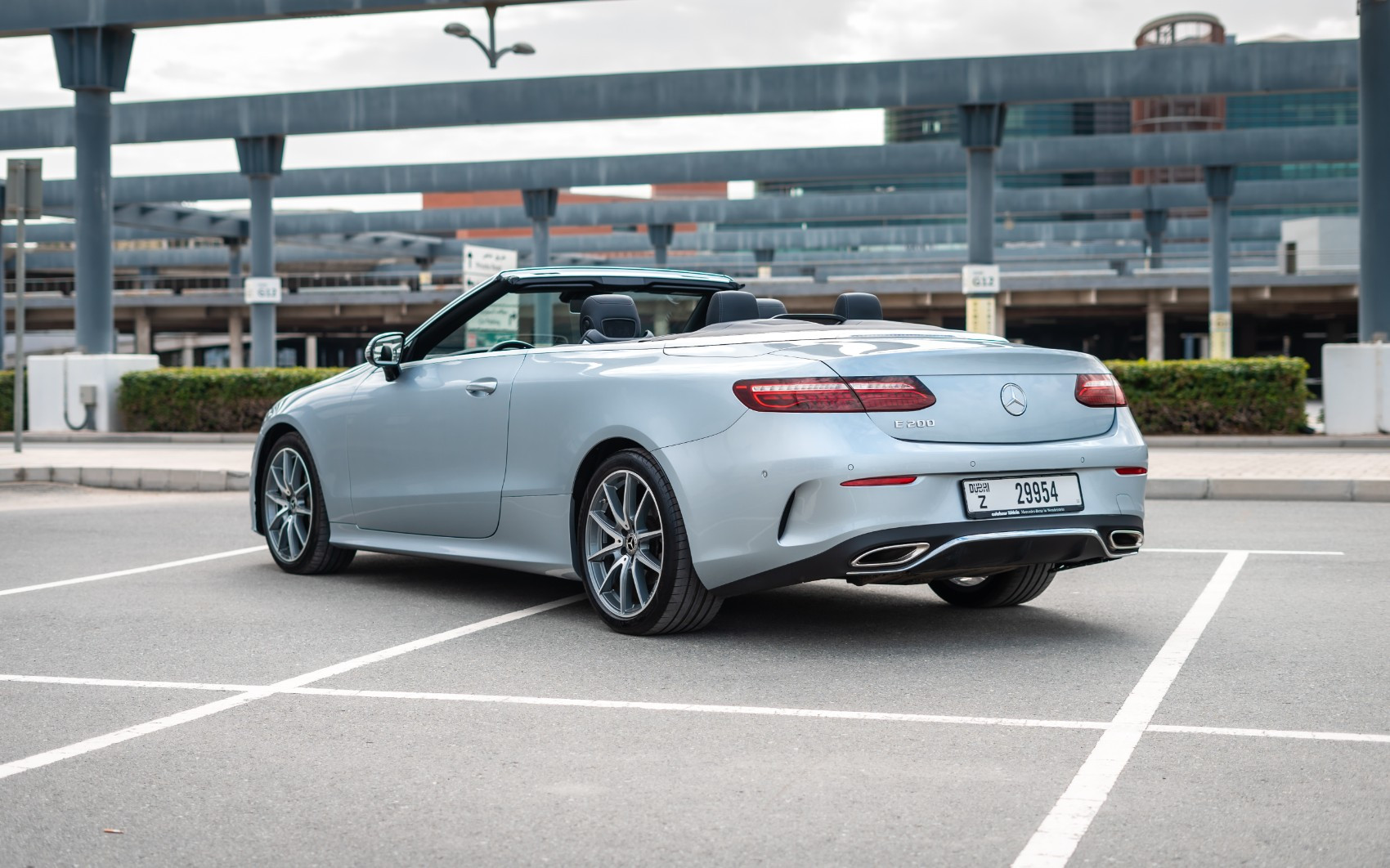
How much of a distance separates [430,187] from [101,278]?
18937 millimetres

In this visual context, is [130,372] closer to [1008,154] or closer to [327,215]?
[1008,154]

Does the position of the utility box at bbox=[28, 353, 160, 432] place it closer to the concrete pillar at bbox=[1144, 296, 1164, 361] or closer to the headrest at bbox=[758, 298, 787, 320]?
the headrest at bbox=[758, 298, 787, 320]

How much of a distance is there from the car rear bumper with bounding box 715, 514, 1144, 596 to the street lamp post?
1681cm

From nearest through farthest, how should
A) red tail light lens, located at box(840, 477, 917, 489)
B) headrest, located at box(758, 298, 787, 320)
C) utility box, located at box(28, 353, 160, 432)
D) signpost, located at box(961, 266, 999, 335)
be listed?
red tail light lens, located at box(840, 477, 917, 489), headrest, located at box(758, 298, 787, 320), utility box, located at box(28, 353, 160, 432), signpost, located at box(961, 266, 999, 335)

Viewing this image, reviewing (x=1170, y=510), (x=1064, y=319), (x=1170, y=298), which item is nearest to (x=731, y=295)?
(x=1170, y=510)

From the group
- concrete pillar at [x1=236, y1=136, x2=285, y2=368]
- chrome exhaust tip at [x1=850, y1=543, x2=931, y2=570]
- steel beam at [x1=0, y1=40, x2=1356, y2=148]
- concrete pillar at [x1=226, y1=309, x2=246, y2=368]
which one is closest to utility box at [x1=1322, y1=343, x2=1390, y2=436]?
steel beam at [x1=0, y1=40, x2=1356, y2=148]

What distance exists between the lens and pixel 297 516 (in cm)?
796

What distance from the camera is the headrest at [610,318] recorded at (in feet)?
22.1

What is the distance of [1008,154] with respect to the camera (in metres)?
36.9

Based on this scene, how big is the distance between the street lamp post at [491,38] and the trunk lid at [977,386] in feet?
53.9

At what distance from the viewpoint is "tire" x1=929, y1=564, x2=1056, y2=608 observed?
6.66 m

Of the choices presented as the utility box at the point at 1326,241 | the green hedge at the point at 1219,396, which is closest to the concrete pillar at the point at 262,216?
the green hedge at the point at 1219,396

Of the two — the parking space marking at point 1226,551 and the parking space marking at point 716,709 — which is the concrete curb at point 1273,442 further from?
the parking space marking at point 716,709

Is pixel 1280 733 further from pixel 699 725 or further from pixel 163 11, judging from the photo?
pixel 163 11
